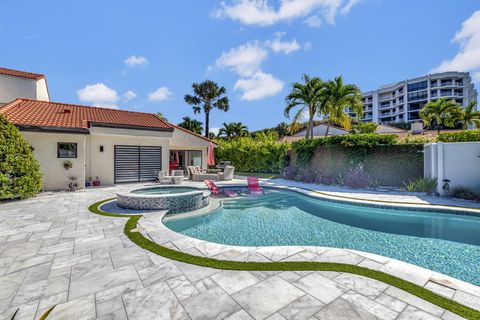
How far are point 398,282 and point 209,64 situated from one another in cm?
1909

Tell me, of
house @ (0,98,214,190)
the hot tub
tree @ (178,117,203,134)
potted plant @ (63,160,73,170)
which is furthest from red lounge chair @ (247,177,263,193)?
tree @ (178,117,203,134)

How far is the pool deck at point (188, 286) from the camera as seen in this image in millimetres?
3088

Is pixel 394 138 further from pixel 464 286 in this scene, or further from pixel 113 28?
pixel 113 28

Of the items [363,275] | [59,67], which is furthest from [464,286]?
[59,67]

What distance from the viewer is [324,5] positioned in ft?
39.3

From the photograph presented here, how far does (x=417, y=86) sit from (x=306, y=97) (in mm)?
73959

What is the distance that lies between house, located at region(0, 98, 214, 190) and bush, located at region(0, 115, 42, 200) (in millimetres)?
1837

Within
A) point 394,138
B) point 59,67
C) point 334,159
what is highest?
point 59,67

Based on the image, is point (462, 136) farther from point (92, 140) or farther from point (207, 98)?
point (207, 98)

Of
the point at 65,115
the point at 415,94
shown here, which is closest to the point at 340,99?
the point at 65,115

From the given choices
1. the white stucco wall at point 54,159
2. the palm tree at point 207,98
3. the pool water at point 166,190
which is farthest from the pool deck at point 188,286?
the palm tree at point 207,98

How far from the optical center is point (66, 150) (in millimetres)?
13852

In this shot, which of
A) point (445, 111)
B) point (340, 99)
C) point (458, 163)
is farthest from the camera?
point (445, 111)

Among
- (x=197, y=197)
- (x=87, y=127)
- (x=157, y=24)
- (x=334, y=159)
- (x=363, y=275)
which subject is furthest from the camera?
(x=334, y=159)
